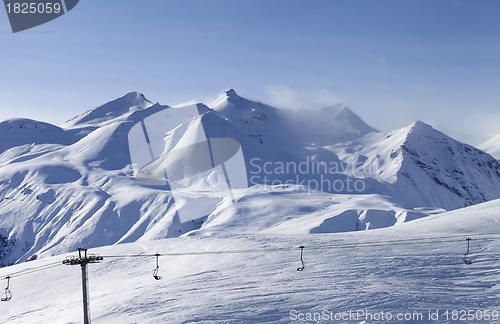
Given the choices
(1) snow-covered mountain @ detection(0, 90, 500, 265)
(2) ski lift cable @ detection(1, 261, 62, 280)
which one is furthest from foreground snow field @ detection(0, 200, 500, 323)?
(1) snow-covered mountain @ detection(0, 90, 500, 265)

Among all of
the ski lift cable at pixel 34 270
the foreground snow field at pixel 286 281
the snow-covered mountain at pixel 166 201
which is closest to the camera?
the foreground snow field at pixel 286 281

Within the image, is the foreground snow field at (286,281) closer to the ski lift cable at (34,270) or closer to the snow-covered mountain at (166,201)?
the ski lift cable at (34,270)

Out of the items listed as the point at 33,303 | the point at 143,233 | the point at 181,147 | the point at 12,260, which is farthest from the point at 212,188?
the point at 33,303

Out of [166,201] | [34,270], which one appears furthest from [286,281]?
[166,201]

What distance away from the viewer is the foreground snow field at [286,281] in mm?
23141

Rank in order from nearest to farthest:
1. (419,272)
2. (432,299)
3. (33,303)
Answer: (432,299), (419,272), (33,303)

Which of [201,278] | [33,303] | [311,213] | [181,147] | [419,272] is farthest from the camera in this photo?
[181,147]

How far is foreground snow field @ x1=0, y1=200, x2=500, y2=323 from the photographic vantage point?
23141mm

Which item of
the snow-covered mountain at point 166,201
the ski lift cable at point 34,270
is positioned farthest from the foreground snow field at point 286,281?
the snow-covered mountain at point 166,201

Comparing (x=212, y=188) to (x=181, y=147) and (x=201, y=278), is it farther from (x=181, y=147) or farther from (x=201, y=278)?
(x=201, y=278)

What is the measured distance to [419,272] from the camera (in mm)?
27500

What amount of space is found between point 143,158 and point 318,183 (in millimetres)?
64781

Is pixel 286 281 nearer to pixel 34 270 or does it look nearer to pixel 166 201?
pixel 34 270

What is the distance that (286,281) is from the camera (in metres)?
27.2
